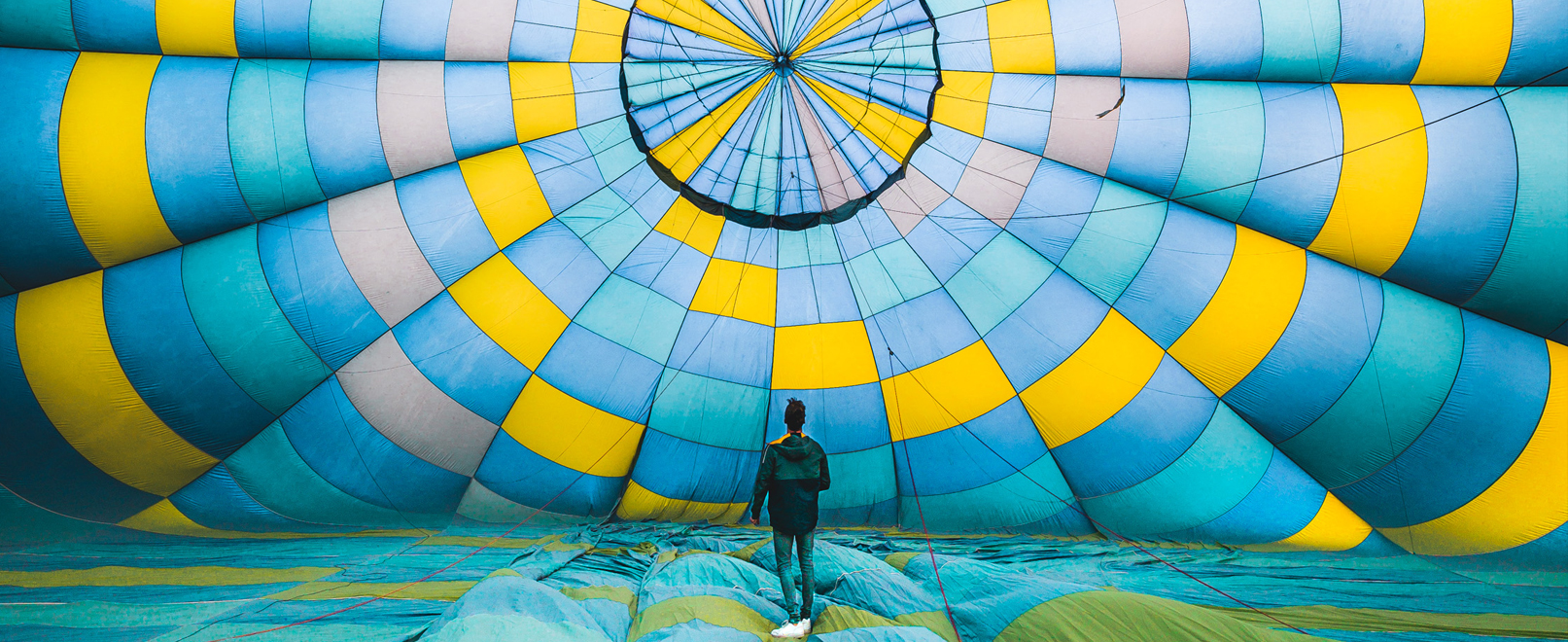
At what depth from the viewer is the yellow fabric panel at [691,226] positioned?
177 inches

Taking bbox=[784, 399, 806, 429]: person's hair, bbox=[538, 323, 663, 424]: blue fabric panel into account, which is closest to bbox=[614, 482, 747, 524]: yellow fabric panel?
bbox=[538, 323, 663, 424]: blue fabric panel

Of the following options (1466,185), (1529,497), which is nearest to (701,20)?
(1466,185)

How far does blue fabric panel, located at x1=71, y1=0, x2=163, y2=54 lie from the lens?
3.89m

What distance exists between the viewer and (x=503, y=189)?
13.9ft

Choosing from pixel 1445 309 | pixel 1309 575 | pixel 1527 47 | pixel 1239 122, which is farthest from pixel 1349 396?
pixel 1527 47

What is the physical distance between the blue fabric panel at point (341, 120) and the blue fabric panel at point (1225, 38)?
491 centimetres

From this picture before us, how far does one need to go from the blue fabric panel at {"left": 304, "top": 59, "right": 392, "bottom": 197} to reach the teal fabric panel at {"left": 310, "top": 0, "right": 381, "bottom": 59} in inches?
3.5

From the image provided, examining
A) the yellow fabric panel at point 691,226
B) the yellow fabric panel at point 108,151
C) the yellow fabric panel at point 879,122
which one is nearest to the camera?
the yellow fabric panel at point 108,151

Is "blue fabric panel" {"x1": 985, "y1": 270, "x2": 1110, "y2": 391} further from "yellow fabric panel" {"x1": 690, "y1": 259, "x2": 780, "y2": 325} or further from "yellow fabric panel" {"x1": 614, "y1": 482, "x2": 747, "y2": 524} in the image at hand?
"yellow fabric panel" {"x1": 614, "y1": 482, "x2": 747, "y2": 524}

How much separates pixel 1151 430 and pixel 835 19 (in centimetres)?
333

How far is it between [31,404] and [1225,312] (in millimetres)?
7413

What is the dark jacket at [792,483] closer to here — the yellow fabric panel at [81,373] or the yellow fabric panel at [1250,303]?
the yellow fabric panel at [1250,303]

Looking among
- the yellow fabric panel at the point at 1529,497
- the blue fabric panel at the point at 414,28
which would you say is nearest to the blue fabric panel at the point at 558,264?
the blue fabric panel at the point at 414,28

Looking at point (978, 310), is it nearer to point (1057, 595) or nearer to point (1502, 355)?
point (1057, 595)
